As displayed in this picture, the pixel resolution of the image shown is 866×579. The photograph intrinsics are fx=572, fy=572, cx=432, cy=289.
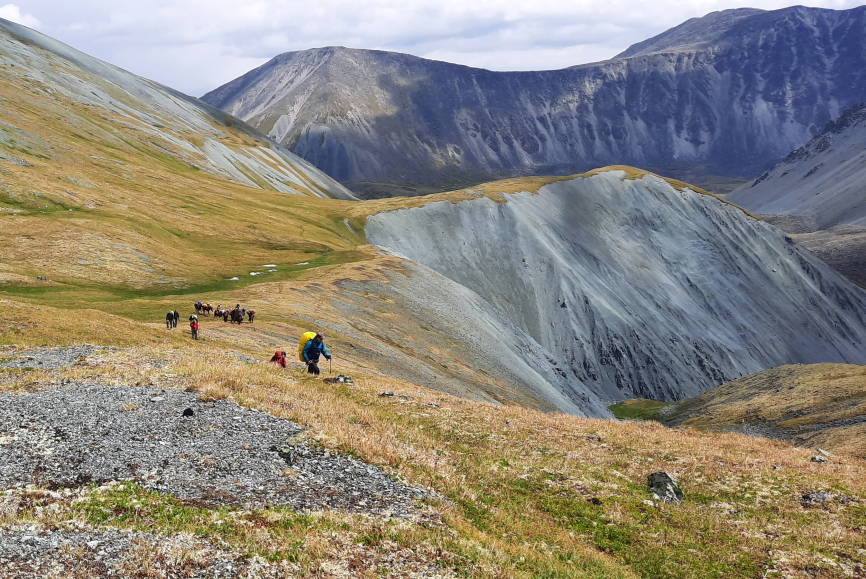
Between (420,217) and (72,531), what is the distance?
11959 cm

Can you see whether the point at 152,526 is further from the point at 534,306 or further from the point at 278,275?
the point at 534,306

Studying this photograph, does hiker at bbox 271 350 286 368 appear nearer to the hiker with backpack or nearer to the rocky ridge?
the hiker with backpack

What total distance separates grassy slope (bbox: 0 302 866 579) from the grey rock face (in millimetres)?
51554

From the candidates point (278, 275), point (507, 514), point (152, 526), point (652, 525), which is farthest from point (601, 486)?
point (278, 275)

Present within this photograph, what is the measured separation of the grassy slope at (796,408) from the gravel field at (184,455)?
3257 cm

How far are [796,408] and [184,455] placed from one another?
5702cm

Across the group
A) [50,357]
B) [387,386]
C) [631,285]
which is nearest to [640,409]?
[631,285]

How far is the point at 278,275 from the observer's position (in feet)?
246

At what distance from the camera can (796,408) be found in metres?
54.8

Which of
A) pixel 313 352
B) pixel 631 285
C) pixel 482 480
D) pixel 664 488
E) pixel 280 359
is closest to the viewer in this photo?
pixel 482 480

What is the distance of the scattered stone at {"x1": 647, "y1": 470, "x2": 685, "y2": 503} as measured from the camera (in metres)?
19.4

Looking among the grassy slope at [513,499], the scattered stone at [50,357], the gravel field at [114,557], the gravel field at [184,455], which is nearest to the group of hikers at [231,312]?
the scattered stone at [50,357]

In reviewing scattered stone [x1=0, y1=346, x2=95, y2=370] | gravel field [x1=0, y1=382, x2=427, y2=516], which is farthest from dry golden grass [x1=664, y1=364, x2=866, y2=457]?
scattered stone [x1=0, y1=346, x2=95, y2=370]

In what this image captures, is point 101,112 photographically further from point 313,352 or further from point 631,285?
point 313,352
